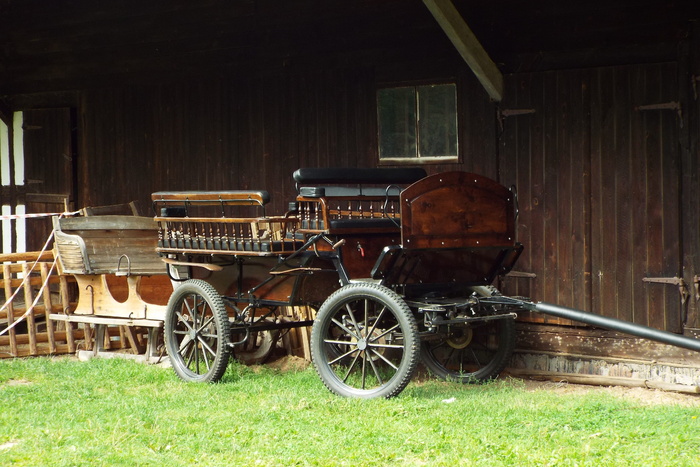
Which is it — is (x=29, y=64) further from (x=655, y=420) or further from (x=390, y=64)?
(x=655, y=420)

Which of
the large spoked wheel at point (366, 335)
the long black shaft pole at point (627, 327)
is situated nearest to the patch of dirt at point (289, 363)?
the large spoked wheel at point (366, 335)

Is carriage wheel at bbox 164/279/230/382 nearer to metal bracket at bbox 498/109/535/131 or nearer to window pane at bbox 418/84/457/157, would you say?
window pane at bbox 418/84/457/157

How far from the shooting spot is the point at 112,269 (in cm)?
938

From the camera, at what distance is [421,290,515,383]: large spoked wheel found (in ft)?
26.0

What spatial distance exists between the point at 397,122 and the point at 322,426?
3.84m

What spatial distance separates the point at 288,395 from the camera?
741cm

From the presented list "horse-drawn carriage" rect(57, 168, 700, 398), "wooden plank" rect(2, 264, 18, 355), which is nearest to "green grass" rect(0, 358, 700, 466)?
"horse-drawn carriage" rect(57, 168, 700, 398)

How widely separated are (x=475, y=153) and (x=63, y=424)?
4421mm

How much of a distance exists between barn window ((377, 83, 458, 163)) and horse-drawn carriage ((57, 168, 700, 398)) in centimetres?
86

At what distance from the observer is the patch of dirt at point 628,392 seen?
24.5 ft

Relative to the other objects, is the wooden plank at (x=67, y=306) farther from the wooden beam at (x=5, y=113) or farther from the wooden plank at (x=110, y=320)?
the wooden beam at (x=5, y=113)

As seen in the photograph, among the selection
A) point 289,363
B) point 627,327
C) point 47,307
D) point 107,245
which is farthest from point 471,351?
point 47,307

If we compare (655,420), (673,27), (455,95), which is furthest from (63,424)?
(673,27)

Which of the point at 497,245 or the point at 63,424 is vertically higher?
the point at 497,245
